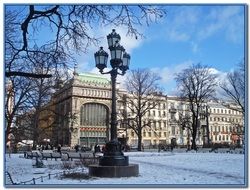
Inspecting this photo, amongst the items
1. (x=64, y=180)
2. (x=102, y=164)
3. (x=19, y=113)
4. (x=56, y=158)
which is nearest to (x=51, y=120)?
(x=56, y=158)

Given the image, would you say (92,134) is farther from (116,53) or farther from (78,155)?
(116,53)

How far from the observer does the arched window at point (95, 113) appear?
10.9 m

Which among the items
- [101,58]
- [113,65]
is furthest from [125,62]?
[101,58]

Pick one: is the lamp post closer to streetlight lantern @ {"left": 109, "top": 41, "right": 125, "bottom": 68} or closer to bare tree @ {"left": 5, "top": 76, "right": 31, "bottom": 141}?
streetlight lantern @ {"left": 109, "top": 41, "right": 125, "bottom": 68}

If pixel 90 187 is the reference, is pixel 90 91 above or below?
above

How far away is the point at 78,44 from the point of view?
858 cm

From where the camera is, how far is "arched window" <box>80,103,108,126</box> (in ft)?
35.7

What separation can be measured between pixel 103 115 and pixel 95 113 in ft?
0.75

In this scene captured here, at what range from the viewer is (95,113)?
10961mm

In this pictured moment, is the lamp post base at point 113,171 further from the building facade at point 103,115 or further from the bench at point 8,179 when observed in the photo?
the bench at point 8,179

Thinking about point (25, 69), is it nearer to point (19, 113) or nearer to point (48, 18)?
point (48, 18)

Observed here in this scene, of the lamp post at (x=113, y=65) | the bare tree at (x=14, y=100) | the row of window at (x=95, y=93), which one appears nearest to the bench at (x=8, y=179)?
the bare tree at (x=14, y=100)

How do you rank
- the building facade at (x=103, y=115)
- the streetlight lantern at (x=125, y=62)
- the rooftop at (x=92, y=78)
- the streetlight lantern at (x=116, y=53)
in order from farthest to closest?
the building facade at (x=103, y=115), the rooftop at (x=92, y=78), the streetlight lantern at (x=125, y=62), the streetlight lantern at (x=116, y=53)

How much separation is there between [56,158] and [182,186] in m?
8.99
